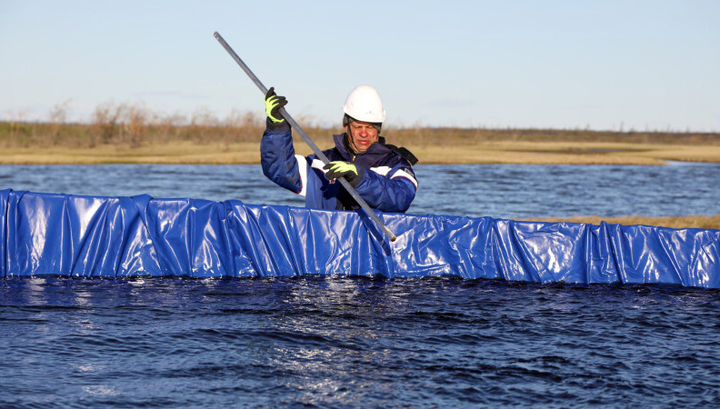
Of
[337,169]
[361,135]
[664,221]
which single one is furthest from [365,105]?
[664,221]

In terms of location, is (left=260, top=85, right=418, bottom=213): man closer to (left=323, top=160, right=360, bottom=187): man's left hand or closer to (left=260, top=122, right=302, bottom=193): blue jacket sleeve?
(left=260, top=122, right=302, bottom=193): blue jacket sleeve

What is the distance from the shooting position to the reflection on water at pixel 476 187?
20.8 metres

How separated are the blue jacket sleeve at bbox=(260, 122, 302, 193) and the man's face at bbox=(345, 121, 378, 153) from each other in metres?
0.56

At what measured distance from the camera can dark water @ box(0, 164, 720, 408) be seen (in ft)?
14.9

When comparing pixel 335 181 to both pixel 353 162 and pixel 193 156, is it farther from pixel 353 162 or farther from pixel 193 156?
pixel 193 156

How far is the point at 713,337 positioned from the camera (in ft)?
19.2

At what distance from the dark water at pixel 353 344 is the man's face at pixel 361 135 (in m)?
1.14

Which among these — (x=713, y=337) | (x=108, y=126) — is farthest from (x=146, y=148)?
(x=713, y=337)

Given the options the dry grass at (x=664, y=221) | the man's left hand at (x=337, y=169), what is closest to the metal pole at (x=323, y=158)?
the man's left hand at (x=337, y=169)

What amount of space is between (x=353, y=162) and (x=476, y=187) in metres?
19.0

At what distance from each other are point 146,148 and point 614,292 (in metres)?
38.2

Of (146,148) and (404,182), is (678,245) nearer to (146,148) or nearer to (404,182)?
(404,182)

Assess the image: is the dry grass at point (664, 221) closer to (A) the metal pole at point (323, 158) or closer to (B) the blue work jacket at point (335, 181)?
(B) the blue work jacket at point (335, 181)

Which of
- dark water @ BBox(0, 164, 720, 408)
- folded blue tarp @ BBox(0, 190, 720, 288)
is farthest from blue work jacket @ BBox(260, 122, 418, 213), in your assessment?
dark water @ BBox(0, 164, 720, 408)
